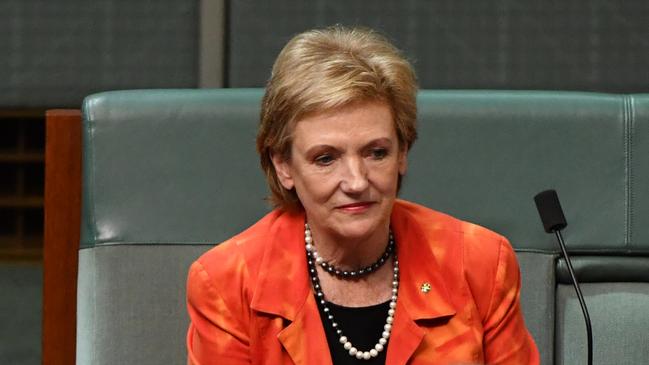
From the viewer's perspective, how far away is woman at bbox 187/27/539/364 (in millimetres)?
1677

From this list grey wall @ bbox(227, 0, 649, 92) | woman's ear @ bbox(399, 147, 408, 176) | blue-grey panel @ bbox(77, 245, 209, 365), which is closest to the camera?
woman's ear @ bbox(399, 147, 408, 176)

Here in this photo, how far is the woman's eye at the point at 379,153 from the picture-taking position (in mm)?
1695

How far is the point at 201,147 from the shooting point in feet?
6.85

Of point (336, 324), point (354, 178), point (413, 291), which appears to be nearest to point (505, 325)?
point (413, 291)

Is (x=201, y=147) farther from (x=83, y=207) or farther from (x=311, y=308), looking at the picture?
(x=311, y=308)

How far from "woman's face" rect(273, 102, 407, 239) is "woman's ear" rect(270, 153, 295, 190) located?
0.05 metres

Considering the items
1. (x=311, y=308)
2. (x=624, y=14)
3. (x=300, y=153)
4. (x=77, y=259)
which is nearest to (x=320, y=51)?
(x=300, y=153)

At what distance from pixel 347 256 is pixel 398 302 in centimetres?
12

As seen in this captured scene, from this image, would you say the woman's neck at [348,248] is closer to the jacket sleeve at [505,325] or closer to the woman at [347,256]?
the woman at [347,256]

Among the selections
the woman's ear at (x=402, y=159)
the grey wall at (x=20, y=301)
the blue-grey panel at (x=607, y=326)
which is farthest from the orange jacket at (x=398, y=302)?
the grey wall at (x=20, y=301)

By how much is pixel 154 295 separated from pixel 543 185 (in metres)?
0.78

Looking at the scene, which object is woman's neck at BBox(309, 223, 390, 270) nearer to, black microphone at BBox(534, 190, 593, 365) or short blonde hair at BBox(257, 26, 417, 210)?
short blonde hair at BBox(257, 26, 417, 210)

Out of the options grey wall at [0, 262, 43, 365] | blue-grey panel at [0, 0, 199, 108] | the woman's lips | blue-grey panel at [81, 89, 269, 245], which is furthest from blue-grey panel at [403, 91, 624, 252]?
grey wall at [0, 262, 43, 365]

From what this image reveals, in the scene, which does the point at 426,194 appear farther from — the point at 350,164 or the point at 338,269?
the point at 350,164
